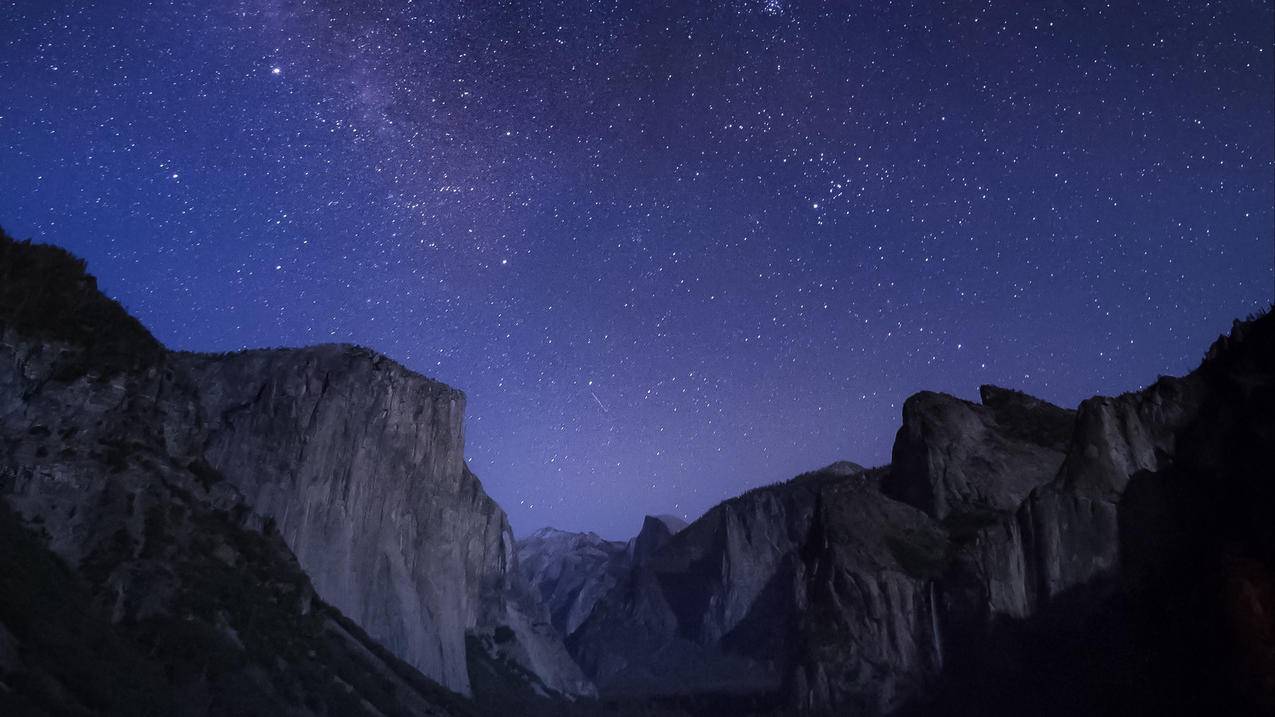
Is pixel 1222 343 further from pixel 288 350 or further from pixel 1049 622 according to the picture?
pixel 288 350

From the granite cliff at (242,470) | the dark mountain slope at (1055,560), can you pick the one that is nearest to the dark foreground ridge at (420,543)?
the dark mountain slope at (1055,560)

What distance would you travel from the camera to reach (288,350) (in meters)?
104

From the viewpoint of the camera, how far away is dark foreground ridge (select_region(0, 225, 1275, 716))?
27.0 metres

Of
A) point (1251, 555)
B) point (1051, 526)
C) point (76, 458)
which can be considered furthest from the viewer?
point (1051, 526)

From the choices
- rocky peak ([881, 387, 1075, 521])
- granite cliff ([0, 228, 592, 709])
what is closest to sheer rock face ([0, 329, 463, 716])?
granite cliff ([0, 228, 592, 709])

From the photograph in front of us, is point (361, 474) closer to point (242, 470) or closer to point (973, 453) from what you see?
point (242, 470)

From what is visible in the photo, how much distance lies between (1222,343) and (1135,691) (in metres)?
15.4

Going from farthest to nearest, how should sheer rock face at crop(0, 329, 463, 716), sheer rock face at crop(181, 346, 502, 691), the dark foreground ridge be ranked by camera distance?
sheer rock face at crop(181, 346, 502, 691)
sheer rock face at crop(0, 329, 463, 716)
the dark foreground ridge

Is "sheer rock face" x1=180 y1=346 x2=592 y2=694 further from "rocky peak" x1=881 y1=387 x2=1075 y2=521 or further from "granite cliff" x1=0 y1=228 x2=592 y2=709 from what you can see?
"rocky peak" x1=881 y1=387 x2=1075 y2=521

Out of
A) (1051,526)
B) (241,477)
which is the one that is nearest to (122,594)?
(241,477)

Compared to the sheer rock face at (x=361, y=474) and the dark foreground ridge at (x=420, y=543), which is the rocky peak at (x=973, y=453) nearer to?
the dark foreground ridge at (x=420, y=543)

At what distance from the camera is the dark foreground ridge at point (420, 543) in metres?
27.0

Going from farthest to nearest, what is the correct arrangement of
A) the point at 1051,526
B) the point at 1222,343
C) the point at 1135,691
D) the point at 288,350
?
the point at 288,350
the point at 1051,526
the point at 1135,691
the point at 1222,343

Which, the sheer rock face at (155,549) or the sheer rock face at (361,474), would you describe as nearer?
the sheer rock face at (155,549)
